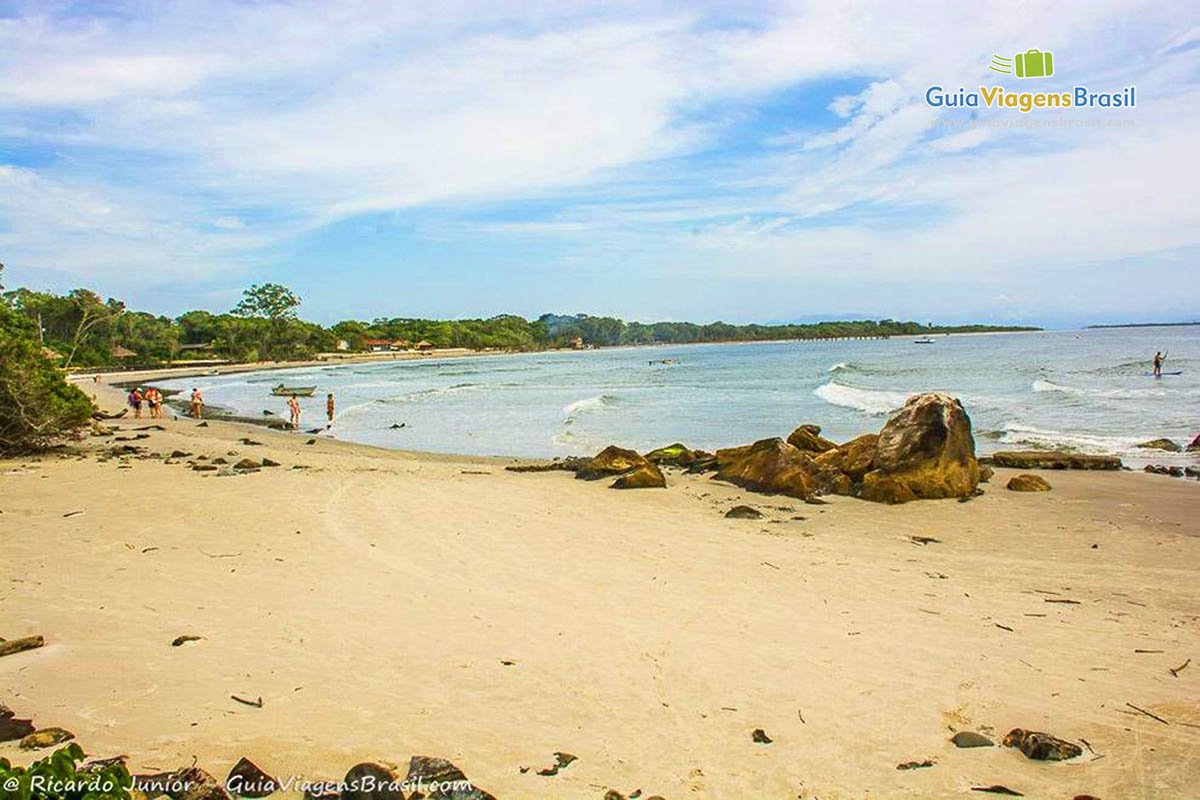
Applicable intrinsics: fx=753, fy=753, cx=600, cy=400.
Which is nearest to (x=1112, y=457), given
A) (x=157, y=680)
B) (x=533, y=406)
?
(x=157, y=680)

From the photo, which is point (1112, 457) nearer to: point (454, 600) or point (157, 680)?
point (454, 600)

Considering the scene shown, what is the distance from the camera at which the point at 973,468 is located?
1280 cm

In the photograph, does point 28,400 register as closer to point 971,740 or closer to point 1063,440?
point 971,740

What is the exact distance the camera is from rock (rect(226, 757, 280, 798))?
331cm

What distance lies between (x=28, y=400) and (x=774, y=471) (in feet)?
48.2

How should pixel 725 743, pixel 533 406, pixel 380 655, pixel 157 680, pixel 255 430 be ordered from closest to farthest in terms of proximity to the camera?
pixel 725 743
pixel 157 680
pixel 380 655
pixel 255 430
pixel 533 406

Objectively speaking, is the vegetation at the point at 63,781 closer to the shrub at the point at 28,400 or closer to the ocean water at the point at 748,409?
the shrub at the point at 28,400

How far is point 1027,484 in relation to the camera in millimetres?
12773

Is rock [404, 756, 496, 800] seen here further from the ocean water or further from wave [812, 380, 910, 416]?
wave [812, 380, 910, 416]

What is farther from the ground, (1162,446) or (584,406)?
(584,406)

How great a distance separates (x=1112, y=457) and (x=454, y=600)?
14.6m

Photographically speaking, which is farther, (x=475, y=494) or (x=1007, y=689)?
(x=475, y=494)

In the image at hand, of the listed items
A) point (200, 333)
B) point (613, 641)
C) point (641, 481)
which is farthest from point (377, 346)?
point (613, 641)

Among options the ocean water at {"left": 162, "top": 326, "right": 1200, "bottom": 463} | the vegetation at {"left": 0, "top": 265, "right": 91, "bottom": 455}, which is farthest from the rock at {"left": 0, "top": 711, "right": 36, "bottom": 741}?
the ocean water at {"left": 162, "top": 326, "right": 1200, "bottom": 463}
